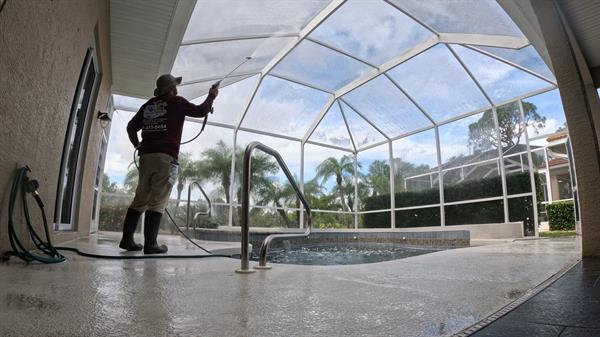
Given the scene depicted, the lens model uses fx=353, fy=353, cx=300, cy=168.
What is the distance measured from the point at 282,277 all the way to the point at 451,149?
1123 centimetres

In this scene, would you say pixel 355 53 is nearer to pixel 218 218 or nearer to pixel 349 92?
pixel 349 92

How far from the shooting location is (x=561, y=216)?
1148 cm

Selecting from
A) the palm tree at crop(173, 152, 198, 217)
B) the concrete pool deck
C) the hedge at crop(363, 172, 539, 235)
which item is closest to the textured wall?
the concrete pool deck

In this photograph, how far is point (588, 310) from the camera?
1199 mm

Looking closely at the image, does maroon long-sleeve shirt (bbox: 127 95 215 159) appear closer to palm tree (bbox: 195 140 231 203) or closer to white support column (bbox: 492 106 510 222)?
white support column (bbox: 492 106 510 222)

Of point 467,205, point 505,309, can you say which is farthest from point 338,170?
point 505,309

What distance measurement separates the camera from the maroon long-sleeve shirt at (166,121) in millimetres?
3059

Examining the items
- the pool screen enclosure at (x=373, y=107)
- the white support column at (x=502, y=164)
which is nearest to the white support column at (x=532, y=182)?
the pool screen enclosure at (x=373, y=107)

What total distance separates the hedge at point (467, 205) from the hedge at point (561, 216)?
6.90ft

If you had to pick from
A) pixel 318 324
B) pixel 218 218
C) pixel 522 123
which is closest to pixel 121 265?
pixel 318 324

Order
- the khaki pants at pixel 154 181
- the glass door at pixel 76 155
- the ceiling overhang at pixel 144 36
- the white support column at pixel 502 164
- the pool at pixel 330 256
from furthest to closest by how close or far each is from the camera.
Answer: the white support column at pixel 502 164 < the pool at pixel 330 256 < the glass door at pixel 76 155 < the ceiling overhang at pixel 144 36 < the khaki pants at pixel 154 181

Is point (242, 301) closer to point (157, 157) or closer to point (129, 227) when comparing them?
point (157, 157)

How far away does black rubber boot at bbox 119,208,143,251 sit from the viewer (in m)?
3.08

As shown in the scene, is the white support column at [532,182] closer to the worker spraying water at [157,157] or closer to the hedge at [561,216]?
the hedge at [561,216]
